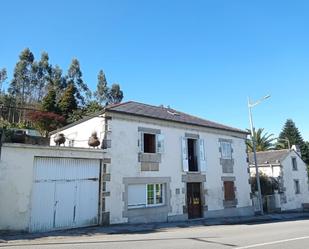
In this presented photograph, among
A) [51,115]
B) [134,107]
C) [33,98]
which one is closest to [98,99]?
[33,98]

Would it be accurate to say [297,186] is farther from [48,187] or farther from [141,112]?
[48,187]

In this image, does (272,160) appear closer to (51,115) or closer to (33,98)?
(51,115)

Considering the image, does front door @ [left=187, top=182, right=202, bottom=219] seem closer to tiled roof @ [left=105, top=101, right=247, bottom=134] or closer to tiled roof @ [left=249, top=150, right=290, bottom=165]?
tiled roof @ [left=105, top=101, right=247, bottom=134]

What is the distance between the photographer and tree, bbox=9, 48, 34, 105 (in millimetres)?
48844

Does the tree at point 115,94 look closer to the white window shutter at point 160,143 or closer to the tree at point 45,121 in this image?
the tree at point 45,121

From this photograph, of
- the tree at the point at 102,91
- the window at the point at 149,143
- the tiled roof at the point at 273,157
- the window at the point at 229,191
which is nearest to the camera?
the window at the point at 149,143

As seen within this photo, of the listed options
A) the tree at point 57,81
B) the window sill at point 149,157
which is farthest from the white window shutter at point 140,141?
the tree at point 57,81

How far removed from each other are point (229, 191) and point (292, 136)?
4142cm

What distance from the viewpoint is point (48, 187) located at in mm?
14320

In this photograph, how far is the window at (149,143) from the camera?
753 inches

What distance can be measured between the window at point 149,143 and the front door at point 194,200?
140 inches

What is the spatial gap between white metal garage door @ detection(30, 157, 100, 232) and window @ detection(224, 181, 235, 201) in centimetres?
1042

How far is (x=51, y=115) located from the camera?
32.5 m

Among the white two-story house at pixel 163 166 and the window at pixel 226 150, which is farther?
the window at pixel 226 150
